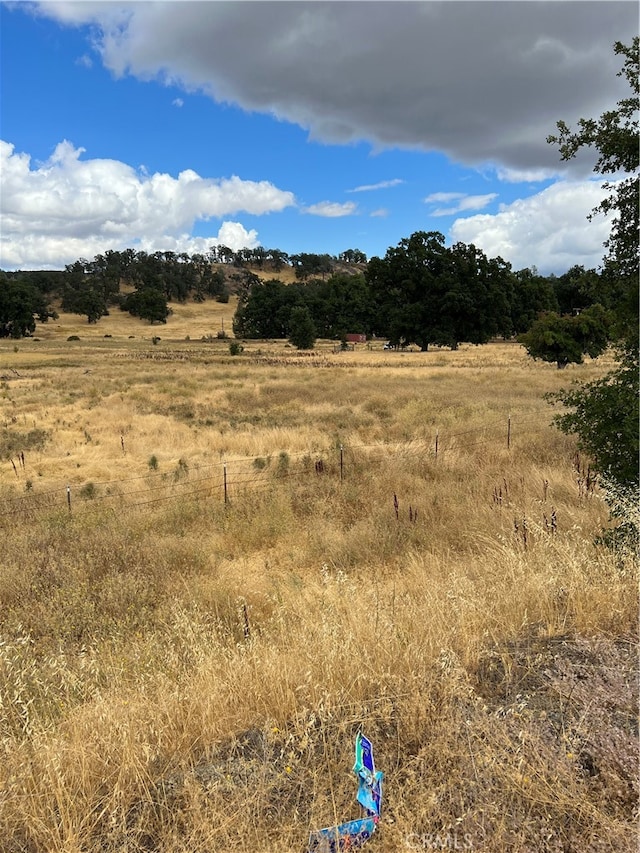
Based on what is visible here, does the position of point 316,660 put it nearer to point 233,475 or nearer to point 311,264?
point 233,475

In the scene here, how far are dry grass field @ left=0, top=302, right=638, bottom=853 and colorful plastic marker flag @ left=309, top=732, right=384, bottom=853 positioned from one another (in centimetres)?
7

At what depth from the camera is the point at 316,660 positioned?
325 centimetres

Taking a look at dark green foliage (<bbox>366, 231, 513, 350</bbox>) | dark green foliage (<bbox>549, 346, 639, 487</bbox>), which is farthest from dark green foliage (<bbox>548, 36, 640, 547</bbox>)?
dark green foliage (<bbox>366, 231, 513, 350</bbox>)

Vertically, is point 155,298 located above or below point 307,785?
above

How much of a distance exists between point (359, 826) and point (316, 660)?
47.5 inches

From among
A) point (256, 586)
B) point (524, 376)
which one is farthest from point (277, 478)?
point (524, 376)

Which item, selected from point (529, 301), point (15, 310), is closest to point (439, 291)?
point (529, 301)

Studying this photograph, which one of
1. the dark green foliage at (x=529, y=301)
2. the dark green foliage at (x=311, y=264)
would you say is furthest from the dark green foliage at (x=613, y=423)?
the dark green foliage at (x=311, y=264)

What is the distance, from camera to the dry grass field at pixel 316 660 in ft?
7.20

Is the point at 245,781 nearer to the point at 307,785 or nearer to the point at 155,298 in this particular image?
the point at 307,785

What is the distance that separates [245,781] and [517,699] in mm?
1506

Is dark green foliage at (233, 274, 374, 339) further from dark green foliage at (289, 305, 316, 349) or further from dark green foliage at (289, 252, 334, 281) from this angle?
dark green foliage at (289, 252, 334, 281)

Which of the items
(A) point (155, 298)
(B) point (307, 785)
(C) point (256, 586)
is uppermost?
(A) point (155, 298)

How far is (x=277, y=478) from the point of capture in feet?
36.4
